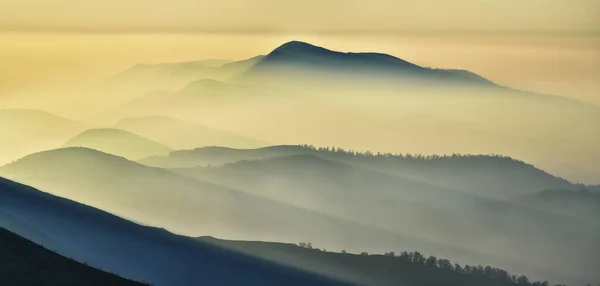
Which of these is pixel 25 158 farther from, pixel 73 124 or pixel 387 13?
pixel 387 13

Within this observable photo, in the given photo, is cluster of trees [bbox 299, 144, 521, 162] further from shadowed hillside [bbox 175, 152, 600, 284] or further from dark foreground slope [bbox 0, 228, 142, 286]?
dark foreground slope [bbox 0, 228, 142, 286]

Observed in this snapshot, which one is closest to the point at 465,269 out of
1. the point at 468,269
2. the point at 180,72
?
the point at 468,269

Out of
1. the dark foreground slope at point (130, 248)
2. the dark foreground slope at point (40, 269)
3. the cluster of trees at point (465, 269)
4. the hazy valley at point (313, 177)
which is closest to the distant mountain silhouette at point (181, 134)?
the hazy valley at point (313, 177)

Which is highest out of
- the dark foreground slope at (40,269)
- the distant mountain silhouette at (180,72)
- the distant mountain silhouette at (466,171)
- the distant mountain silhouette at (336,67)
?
the distant mountain silhouette at (336,67)

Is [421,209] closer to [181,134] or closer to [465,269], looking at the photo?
[465,269]

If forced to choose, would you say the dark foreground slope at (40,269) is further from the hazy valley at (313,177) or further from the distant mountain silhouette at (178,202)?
the distant mountain silhouette at (178,202)

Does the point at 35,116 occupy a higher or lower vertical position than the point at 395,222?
higher

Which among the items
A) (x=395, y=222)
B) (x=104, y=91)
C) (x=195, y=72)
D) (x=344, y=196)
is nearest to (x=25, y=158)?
(x=104, y=91)

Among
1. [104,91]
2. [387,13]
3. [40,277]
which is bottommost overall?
[40,277]
